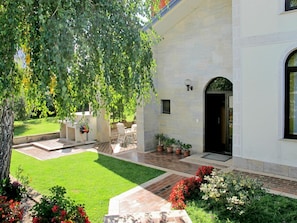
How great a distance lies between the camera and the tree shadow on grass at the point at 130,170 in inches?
368

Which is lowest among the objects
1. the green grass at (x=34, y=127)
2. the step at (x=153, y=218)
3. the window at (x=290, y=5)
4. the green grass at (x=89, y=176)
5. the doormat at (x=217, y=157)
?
the green grass at (x=89, y=176)

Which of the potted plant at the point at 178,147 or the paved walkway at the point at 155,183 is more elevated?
the potted plant at the point at 178,147

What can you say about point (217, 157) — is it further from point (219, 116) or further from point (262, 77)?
point (262, 77)

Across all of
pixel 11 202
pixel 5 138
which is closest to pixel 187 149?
pixel 5 138

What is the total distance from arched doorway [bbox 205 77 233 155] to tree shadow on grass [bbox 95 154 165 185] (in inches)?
152

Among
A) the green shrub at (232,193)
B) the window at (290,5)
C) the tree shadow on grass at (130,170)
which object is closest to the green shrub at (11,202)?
the tree shadow on grass at (130,170)

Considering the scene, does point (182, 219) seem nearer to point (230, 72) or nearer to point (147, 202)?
point (147, 202)

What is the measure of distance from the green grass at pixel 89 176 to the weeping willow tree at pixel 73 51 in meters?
3.73

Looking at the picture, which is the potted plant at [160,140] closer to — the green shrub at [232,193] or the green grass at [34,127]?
the green shrub at [232,193]

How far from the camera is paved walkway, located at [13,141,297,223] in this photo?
5.89 meters

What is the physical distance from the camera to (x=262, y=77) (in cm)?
941

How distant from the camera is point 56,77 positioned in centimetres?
340

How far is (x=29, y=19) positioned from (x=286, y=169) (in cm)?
911

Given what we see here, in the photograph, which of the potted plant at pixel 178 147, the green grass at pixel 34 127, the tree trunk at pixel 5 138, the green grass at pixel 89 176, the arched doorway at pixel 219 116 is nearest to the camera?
the tree trunk at pixel 5 138
